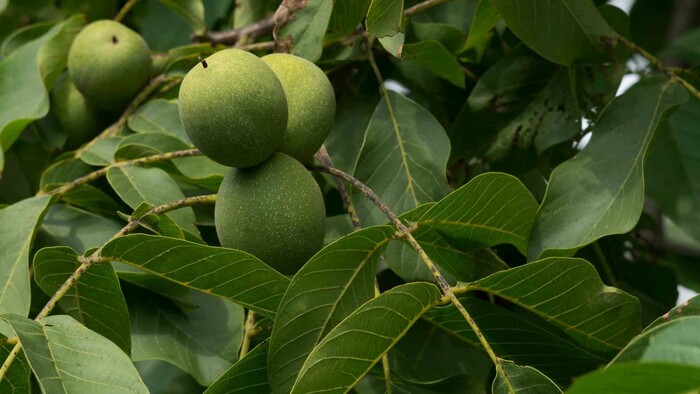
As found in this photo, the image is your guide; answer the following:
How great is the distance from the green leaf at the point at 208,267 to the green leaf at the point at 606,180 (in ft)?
1.23

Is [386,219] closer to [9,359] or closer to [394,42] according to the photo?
[394,42]

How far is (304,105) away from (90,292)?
0.38 meters

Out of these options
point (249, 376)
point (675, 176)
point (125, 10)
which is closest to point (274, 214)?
point (249, 376)

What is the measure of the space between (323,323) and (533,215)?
0.37m

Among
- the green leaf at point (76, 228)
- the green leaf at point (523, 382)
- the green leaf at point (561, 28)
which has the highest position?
the green leaf at point (561, 28)

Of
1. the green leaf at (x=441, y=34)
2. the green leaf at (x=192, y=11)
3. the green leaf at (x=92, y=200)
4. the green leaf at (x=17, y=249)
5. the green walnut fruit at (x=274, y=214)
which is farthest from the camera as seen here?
the green leaf at (x=192, y=11)

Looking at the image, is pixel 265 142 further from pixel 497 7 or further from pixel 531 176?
pixel 531 176

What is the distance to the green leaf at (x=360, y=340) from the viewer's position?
104 centimetres

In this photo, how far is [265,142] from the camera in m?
1.25

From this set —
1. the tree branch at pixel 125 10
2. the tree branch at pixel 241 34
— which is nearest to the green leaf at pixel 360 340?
the tree branch at pixel 241 34

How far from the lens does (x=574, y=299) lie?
3.85ft

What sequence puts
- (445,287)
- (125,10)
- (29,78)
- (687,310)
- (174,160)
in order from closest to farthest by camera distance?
(687,310) → (445,287) → (174,160) → (29,78) → (125,10)

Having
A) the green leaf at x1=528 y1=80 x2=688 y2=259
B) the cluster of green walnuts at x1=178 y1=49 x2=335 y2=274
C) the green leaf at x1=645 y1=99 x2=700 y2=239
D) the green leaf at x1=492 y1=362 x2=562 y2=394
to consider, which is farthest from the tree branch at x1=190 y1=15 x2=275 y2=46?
the green leaf at x1=492 y1=362 x2=562 y2=394

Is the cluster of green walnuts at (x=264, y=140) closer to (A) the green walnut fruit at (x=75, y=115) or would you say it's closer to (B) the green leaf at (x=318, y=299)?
(B) the green leaf at (x=318, y=299)
